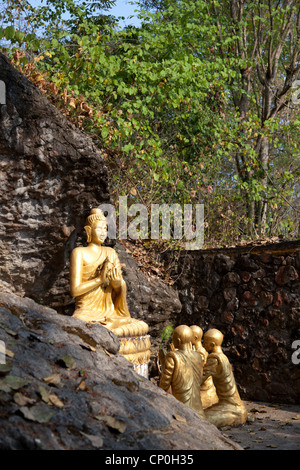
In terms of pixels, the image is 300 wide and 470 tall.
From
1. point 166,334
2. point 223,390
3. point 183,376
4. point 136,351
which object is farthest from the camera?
point 166,334

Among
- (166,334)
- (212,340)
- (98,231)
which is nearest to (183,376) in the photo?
(212,340)

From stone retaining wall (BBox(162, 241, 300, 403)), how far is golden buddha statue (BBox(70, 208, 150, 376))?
181 cm

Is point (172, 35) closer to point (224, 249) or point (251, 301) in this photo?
point (224, 249)

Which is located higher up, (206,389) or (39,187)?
(39,187)

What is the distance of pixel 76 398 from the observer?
2375mm

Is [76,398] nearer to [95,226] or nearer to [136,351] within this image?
[136,351]

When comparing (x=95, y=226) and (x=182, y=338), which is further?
(x=95, y=226)

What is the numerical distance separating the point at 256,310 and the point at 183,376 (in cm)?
223

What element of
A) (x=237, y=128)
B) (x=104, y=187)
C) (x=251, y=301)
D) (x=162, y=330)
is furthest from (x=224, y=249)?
(x=237, y=128)

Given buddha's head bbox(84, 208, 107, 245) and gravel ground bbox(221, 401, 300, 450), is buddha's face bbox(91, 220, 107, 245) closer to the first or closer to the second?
buddha's head bbox(84, 208, 107, 245)

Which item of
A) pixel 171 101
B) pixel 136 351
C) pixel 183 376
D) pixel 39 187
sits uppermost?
pixel 171 101

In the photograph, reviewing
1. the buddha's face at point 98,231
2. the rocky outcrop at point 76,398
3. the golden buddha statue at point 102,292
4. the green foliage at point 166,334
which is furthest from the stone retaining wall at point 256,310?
the rocky outcrop at point 76,398

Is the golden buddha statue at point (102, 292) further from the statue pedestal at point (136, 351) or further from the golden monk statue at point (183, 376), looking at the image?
the golden monk statue at point (183, 376)
